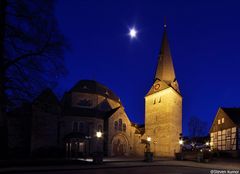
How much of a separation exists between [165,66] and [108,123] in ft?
51.5

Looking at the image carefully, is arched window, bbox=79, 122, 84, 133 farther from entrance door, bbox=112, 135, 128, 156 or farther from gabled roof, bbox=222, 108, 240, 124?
gabled roof, bbox=222, 108, 240, 124

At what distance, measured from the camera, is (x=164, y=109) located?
57.2 metres

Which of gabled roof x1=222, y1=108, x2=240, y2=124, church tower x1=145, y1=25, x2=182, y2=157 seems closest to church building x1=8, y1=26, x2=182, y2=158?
church tower x1=145, y1=25, x2=182, y2=157

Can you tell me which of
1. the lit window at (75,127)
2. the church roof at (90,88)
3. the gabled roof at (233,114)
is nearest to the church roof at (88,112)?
the lit window at (75,127)

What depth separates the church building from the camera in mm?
46919

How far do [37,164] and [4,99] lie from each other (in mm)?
11824

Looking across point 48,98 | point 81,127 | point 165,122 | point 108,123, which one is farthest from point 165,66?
point 48,98

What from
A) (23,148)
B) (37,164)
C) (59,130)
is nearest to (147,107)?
(59,130)

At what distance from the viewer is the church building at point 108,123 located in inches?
1847

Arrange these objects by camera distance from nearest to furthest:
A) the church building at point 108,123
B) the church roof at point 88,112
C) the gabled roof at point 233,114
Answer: the church building at point 108,123 → the church roof at point 88,112 → the gabled roof at point 233,114

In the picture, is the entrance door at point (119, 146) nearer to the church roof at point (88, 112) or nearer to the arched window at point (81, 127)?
the church roof at point (88, 112)

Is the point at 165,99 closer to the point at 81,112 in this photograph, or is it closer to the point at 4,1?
the point at 81,112

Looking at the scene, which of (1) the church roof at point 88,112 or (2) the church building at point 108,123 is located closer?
(2) the church building at point 108,123

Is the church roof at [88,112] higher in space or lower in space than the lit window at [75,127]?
higher
